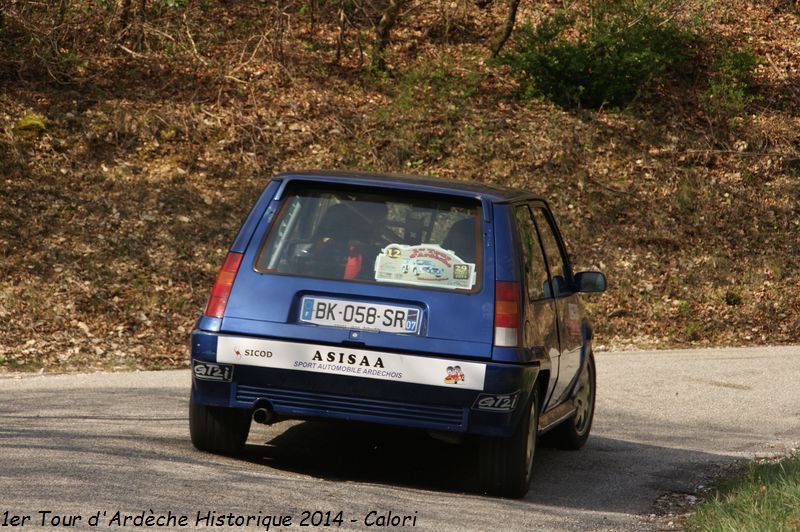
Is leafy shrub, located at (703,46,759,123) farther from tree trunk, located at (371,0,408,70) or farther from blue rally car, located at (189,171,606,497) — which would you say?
blue rally car, located at (189,171,606,497)

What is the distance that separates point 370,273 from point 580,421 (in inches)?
109

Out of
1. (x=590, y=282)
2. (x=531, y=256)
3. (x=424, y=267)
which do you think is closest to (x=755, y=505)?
(x=531, y=256)

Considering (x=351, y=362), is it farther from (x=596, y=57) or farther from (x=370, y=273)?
(x=596, y=57)

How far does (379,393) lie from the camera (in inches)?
236

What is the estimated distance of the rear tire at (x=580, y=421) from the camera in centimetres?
816

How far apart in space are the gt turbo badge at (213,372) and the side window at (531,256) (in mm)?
1692

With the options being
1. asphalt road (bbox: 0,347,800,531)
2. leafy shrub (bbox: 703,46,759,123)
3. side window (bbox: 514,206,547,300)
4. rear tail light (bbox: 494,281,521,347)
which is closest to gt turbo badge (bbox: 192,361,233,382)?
asphalt road (bbox: 0,347,800,531)

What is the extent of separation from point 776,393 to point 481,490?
5967 mm

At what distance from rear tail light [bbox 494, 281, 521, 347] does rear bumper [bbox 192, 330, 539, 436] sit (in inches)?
5.4

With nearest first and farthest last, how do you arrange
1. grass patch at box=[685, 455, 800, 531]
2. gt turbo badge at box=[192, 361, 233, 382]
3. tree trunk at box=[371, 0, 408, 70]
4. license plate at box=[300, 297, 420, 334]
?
grass patch at box=[685, 455, 800, 531], license plate at box=[300, 297, 420, 334], gt turbo badge at box=[192, 361, 233, 382], tree trunk at box=[371, 0, 408, 70]

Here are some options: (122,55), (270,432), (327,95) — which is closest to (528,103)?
(327,95)

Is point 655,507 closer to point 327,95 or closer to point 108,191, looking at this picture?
point 108,191

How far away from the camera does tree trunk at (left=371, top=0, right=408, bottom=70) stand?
21.0 metres

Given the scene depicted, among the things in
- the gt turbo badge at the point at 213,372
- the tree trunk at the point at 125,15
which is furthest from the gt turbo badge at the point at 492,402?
the tree trunk at the point at 125,15
